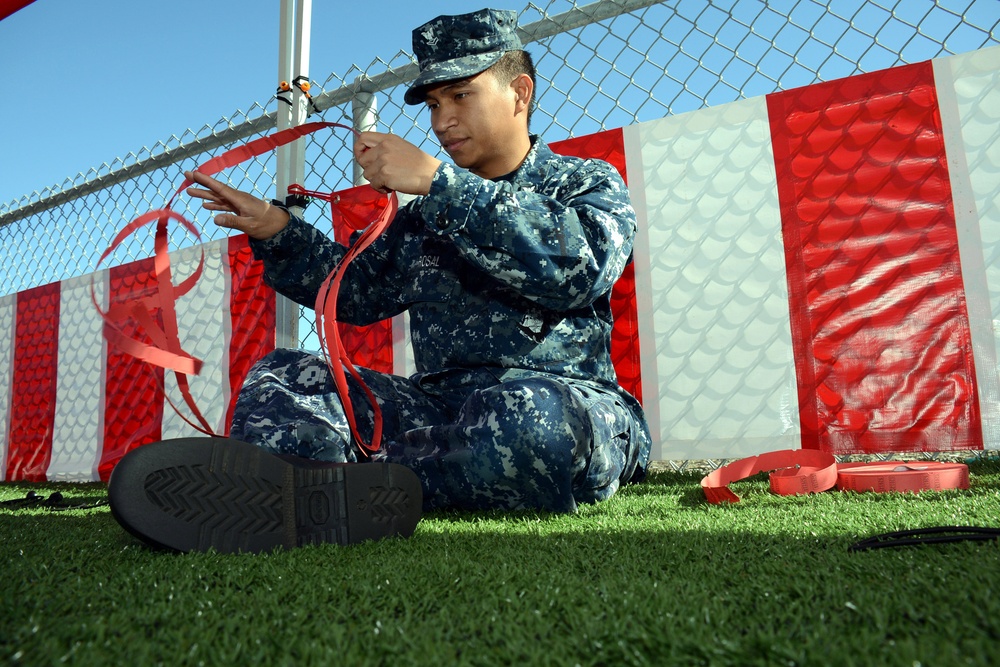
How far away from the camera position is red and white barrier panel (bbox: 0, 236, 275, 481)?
2.69 metres

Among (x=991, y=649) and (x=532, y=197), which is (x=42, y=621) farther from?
(x=532, y=197)

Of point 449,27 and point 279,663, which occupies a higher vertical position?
point 449,27

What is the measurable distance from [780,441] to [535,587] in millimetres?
1373

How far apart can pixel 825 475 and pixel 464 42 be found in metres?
1.35

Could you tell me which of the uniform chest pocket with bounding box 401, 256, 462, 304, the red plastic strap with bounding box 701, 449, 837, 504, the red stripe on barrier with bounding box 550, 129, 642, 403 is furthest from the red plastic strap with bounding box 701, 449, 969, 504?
the uniform chest pocket with bounding box 401, 256, 462, 304

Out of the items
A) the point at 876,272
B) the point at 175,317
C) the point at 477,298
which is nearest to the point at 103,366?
the point at 175,317

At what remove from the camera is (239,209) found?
1.75 meters

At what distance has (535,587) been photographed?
73cm

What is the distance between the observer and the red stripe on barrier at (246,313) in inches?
103

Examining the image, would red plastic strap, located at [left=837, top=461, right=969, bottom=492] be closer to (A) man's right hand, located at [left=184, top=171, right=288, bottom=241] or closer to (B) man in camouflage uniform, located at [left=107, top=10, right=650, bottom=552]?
(B) man in camouflage uniform, located at [left=107, top=10, right=650, bottom=552]

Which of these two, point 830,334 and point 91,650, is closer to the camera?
point 91,650

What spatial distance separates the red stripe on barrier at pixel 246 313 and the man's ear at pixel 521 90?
126 cm

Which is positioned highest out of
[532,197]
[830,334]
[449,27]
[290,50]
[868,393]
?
[290,50]

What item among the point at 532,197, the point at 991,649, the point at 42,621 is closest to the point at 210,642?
the point at 42,621
